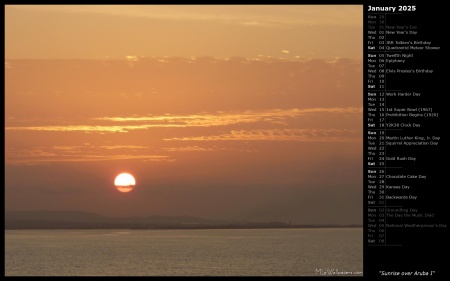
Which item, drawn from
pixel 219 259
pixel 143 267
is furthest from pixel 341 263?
pixel 143 267
